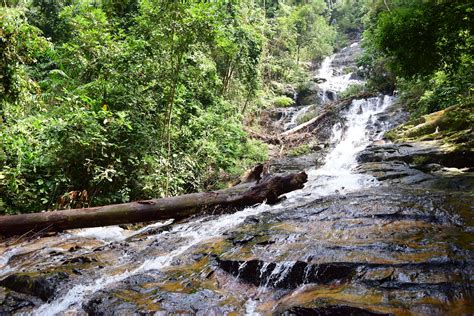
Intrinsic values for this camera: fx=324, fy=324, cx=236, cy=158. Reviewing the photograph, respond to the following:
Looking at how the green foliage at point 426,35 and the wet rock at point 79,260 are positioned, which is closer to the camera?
the wet rock at point 79,260

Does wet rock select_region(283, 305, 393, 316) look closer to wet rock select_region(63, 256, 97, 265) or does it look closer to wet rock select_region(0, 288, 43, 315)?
wet rock select_region(0, 288, 43, 315)

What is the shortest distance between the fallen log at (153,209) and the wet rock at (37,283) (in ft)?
5.47

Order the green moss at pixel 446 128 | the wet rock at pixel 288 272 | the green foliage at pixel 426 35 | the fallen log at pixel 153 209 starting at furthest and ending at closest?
the green moss at pixel 446 128 → the green foliage at pixel 426 35 → the fallen log at pixel 153 209 → the wet rock at pixel 288 272

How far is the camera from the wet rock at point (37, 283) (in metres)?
3.93

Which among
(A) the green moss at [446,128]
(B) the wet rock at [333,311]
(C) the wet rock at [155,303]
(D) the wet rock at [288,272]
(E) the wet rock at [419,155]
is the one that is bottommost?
(C) the wet rock at [155,303]

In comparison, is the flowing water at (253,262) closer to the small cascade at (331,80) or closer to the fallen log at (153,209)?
the fallen log at (153,209)

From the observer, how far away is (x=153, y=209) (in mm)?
6348

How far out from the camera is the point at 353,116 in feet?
62.1

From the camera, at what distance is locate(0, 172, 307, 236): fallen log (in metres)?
5.84

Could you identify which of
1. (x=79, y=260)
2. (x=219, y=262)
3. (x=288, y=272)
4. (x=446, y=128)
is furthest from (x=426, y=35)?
(x=79, y=260)

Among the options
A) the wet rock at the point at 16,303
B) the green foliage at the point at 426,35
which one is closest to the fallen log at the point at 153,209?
the wet rock at the point at 16,303

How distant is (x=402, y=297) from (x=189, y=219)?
15.6 feet

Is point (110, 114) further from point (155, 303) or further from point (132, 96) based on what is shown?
point (155, 303)

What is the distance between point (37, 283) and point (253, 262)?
8.90ft
